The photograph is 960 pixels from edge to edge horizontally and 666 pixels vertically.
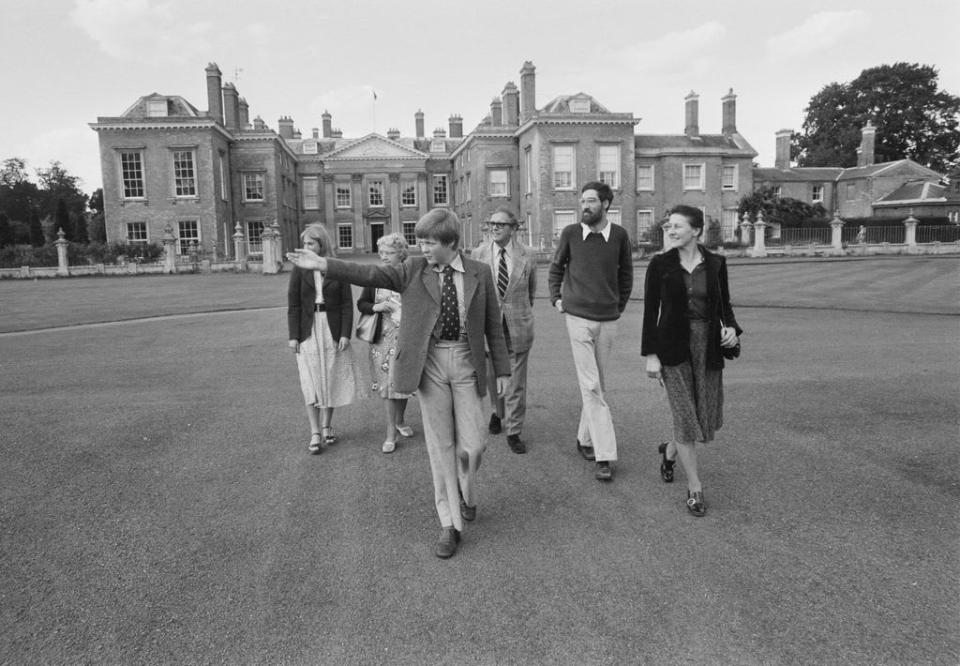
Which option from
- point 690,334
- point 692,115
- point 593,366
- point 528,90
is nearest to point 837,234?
point 692,115

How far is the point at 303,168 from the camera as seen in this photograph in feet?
188

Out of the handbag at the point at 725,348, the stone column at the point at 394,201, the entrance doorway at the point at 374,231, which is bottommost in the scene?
the handbag at the point at 725,348

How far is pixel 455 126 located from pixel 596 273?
59338 mm

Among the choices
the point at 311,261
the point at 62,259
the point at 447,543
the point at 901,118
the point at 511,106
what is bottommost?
the point at 447,543

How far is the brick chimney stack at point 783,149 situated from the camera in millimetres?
55125

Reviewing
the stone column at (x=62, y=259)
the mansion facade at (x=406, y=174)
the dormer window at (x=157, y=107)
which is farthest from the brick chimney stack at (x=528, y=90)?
the stone column at (x=62, y=259)

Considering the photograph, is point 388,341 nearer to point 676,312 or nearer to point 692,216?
→ point 676,312

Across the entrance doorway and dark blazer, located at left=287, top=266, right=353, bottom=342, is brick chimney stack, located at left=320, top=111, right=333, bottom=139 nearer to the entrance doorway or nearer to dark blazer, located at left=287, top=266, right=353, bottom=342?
the entrance doorway

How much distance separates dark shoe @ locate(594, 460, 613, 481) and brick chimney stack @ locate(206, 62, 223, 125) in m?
43.5

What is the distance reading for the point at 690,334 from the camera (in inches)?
175

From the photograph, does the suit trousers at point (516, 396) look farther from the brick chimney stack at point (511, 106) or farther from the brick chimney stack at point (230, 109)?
the brick chimney stack at point (230, 109)

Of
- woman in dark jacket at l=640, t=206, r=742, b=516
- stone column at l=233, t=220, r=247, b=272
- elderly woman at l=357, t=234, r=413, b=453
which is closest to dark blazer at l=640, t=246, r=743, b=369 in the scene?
woman in dark jacket at l=640, t=206, r=742, b=516

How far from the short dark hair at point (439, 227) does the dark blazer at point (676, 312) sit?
1.42 metres

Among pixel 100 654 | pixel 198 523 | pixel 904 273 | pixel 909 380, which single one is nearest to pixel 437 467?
pixel 198 523
